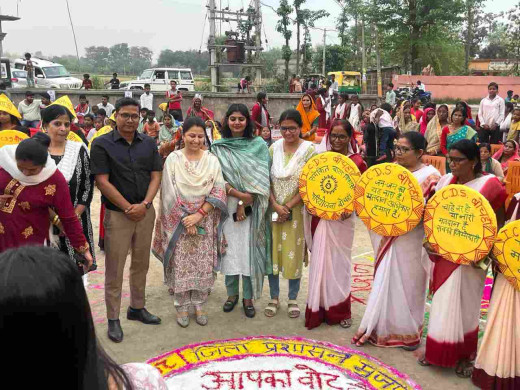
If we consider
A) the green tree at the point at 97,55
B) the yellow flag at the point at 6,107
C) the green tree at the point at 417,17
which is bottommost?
the yellow flag at the point at 6,107

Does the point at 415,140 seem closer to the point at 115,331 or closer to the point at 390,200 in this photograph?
the point at 390,200

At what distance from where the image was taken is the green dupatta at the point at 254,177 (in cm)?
426

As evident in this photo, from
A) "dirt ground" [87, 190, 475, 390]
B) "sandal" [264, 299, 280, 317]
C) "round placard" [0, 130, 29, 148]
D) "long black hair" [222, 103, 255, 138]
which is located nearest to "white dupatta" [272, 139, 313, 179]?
"long black hair" [222, 103, 255, 138]

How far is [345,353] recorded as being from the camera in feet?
12.2

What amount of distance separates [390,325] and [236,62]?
76.2 ft

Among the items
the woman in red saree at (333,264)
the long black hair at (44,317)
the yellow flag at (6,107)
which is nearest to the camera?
the long black hair at (44,317)

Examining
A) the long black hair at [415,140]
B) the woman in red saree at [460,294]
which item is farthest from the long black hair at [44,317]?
the long black hair at [415,140]

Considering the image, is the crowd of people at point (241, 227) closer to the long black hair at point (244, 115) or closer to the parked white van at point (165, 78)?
the long black hair at point (244, 115)

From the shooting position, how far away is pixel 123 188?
3799 millimetres

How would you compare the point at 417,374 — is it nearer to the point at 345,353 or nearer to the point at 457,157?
the point at 345,353

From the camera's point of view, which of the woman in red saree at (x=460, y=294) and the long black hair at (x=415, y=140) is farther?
the long black hair at (x=415, y=140)

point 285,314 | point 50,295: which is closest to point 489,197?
point 285,314

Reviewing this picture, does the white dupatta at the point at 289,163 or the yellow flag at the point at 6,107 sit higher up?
the yellow flag at the point at 6,107

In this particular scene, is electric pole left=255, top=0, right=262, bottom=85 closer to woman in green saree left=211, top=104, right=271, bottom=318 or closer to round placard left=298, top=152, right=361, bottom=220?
woman in green saree left=211, top=104, right=271, bottom=318
